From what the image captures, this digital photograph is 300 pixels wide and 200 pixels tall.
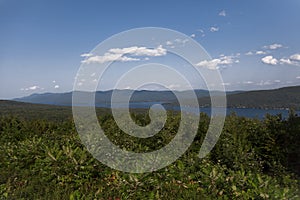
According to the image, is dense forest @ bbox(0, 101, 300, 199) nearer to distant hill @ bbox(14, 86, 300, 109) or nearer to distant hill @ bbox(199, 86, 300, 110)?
distant hill @ bbox(14, 86, 300, 109)

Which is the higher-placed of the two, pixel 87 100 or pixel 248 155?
pixel 87 100

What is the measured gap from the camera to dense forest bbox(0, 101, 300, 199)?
455 centimetres

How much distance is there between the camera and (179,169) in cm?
523

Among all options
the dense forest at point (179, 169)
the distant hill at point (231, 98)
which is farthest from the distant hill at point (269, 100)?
the dense forest at point (179, 169)

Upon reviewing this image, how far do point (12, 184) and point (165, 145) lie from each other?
345 centimetres

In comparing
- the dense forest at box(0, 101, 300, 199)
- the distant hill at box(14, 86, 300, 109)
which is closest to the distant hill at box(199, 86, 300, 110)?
the distant hill at box(14, 86, 300, 109)

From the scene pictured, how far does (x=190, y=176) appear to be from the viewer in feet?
16.4

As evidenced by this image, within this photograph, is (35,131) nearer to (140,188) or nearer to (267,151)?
(140,188)

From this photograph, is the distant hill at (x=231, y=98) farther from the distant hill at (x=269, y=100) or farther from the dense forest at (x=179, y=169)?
the dense forest at (x=179, y=169)

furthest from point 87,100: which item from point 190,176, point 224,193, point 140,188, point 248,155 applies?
point 248,155

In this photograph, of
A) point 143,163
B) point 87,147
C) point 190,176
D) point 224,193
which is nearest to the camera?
point 224,193

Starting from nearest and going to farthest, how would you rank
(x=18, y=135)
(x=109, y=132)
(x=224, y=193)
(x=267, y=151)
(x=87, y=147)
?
(x=224, y=193), (x=87, y=147), (x=267, y=151), (x=109, y=132), (x=18, y=135)

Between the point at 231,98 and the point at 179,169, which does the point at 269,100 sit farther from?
the point at 179,169

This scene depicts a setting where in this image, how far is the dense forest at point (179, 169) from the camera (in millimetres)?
4551
